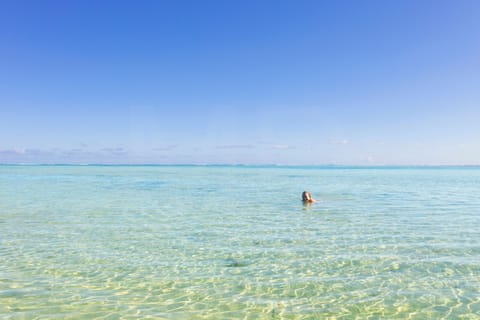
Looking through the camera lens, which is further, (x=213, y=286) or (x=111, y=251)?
(x=111, y=251)

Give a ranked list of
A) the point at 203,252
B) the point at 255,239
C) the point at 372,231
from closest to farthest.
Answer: the point at 203,252, the point at 255,239, the point at 372,231

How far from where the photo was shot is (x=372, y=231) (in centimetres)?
1316

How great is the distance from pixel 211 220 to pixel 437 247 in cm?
942

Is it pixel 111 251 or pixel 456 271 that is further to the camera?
pixel 111 251

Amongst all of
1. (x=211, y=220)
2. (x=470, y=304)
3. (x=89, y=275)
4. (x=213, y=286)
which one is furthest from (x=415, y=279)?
(x=211, y=220)

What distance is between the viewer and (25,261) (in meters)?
9.39

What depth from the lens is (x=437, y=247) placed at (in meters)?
10.8

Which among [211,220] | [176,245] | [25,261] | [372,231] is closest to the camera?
[25,261]

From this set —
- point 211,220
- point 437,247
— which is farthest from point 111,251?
point 437,247

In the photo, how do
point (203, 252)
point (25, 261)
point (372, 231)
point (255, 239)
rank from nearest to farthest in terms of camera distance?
point (25, 261)
point (203, 252)
point (255, 239)
point (372, 231)

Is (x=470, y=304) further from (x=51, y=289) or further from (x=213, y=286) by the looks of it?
(x=51, y=289)

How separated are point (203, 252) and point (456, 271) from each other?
7229mm

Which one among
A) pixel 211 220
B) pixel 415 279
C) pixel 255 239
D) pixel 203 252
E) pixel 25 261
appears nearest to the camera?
pixel 415 279

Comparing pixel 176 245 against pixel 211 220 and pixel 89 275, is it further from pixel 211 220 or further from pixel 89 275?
pixel 211 220
